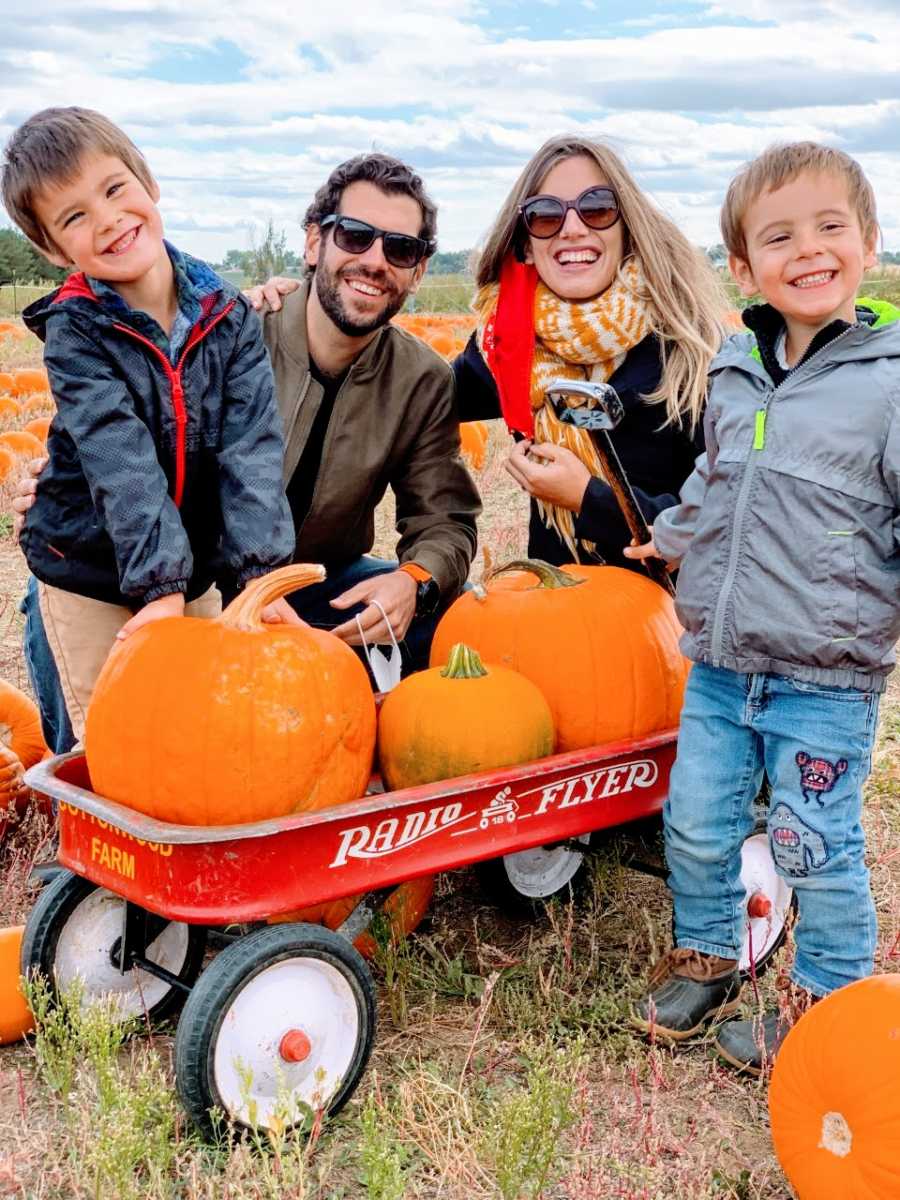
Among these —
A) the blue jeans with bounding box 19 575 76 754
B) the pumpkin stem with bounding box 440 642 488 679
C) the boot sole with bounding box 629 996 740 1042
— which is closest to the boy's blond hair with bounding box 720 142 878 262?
the pumpkin stem with bounding box 440 642 488 679

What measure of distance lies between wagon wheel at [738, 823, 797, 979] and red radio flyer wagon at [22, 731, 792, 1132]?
0.48 m

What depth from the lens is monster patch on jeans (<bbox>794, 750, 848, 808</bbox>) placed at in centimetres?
287

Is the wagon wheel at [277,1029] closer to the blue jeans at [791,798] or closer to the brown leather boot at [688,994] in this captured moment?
the brown leather boot at [688,994]

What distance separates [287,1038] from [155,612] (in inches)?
39.0

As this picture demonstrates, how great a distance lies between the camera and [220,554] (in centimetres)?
340

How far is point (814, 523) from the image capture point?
111 inches

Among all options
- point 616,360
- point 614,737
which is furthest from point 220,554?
point 616,360

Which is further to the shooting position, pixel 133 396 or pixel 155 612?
pixel 133 396

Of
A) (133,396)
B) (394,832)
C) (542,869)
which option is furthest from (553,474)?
(394,832)

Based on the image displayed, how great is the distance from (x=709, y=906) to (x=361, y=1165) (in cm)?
106

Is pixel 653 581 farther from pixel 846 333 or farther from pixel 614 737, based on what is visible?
pixel 846 333

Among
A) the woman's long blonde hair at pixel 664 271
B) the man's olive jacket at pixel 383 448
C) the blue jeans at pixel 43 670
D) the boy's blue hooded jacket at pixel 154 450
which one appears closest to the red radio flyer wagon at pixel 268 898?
the boy's blue hooded jacket at pixel 154 450

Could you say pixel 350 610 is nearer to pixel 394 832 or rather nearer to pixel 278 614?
pixel 278 614

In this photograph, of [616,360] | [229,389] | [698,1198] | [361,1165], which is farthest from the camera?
[616,360]
